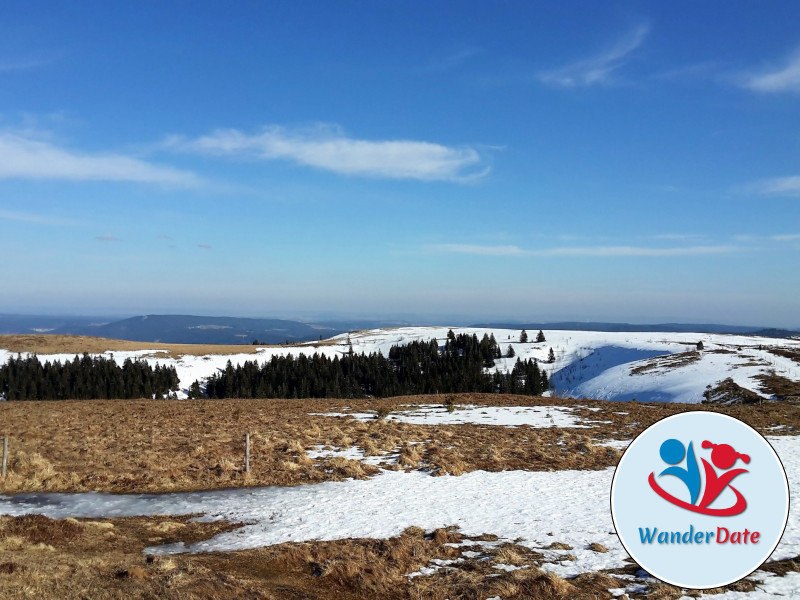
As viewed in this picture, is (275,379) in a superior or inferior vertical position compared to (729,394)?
inferior

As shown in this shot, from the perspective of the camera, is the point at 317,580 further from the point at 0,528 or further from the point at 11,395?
the point at 11,395

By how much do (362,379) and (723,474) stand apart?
3207 inches

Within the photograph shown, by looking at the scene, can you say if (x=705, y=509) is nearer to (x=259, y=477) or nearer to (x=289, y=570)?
(x=289, y=570)

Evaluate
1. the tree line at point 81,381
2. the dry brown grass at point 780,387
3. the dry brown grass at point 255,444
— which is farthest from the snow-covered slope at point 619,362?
the dry brown grass at point 255,444

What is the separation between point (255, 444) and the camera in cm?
2125

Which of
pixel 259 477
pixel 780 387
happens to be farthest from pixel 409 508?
pixel 780 387

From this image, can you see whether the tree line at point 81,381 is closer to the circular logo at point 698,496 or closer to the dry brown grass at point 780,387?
the dry brown grass at point 780,387

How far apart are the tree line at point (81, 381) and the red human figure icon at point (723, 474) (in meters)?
77.7

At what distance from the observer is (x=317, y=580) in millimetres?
9234

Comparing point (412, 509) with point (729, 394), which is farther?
point (729, 394)

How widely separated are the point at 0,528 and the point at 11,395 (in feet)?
246

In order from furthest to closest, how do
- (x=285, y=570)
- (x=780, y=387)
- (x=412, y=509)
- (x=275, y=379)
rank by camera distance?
(x=275, y=379) < (x=780, y=387) < (x=412, y=509) < (x=285, y=570)

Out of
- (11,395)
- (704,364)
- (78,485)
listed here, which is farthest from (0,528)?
(11,395)

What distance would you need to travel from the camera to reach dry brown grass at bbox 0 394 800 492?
17141 millimetres
